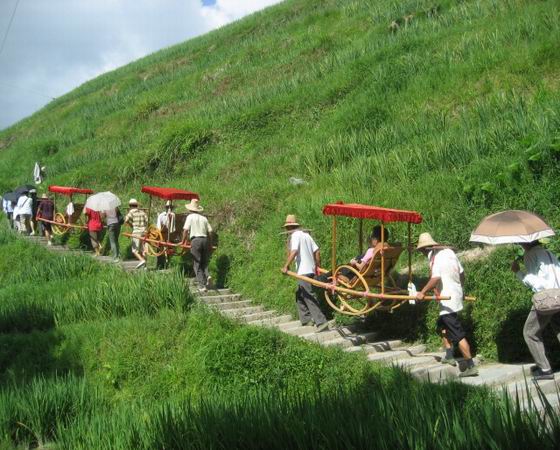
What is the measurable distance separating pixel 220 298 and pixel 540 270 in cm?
624

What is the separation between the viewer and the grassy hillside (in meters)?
9.59

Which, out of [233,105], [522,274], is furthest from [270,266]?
[233,105]

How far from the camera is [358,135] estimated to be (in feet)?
48.5

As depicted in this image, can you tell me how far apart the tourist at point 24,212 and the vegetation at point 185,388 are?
226 inches

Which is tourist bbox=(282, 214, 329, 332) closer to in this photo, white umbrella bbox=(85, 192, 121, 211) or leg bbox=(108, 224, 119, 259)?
white umbrella bbox=(85, 192, 121, 211)

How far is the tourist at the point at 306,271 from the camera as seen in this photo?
30.7 feet

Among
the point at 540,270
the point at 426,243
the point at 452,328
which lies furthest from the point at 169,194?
the point at 540,270

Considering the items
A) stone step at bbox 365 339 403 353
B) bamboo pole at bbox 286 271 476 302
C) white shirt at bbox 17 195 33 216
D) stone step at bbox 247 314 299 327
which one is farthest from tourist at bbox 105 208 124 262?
stone step at bbox 365 339 403 353

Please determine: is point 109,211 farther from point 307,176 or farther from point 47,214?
point 307,176

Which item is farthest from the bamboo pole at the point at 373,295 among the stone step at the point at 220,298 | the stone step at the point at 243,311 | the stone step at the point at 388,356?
the stone step at the point at 220,298

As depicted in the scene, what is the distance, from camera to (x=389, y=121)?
14.8 meters

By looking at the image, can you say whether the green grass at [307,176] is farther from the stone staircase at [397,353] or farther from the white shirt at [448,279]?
the white shirt at [448,279]

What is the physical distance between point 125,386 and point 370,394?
447 centimetres

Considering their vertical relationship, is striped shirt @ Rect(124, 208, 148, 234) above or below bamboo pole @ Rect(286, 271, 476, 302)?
above
